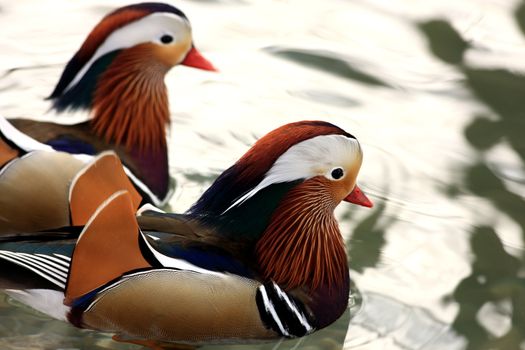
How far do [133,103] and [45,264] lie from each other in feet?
3.95

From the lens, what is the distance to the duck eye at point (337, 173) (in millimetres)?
3693

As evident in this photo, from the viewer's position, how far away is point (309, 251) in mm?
3855

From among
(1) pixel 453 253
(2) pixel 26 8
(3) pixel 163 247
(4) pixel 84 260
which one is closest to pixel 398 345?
(1) pixel 453 253

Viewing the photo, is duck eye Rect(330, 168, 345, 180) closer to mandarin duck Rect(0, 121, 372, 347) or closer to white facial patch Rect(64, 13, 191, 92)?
mandarin duck Rect(0, 121, 372, 347)

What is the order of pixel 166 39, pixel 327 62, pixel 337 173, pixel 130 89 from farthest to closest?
pixel 327 62
pixel 130 89
pixel 166 39
pixel 337 173

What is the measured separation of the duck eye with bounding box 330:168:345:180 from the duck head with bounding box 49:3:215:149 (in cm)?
98

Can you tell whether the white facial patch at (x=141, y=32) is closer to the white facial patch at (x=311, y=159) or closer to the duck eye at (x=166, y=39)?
the duck eye at (x=166, y=39)

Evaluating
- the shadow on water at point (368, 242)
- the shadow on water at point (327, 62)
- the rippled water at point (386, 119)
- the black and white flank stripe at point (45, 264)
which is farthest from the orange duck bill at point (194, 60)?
the black and white flank stripe at point (45, 264)

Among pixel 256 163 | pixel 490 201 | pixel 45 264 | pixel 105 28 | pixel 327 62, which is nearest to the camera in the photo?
pixel 45 264

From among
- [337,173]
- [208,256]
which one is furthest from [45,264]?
[337,173]

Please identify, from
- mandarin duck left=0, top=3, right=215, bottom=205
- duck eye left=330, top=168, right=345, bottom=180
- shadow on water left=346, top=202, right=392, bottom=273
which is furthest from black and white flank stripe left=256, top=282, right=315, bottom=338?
mandarin duck left=0, top=3, right=215, bottom=205

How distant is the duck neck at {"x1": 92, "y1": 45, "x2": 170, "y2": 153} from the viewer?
441cm

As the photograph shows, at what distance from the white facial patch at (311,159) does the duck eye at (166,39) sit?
100 cm

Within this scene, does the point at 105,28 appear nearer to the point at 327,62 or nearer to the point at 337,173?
the point at 337,173
